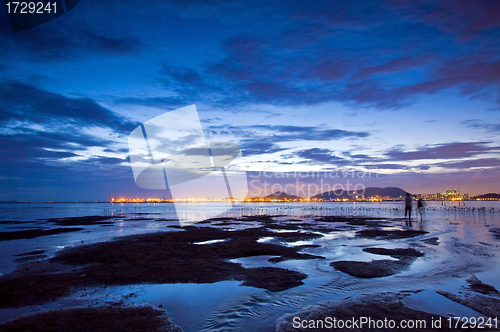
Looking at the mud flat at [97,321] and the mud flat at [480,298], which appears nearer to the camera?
the mud flat at [97,321]

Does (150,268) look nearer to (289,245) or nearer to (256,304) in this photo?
(256,304)

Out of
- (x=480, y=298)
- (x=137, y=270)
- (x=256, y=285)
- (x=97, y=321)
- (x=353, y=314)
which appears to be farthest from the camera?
(x=137, y=270)

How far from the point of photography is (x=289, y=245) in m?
18.9

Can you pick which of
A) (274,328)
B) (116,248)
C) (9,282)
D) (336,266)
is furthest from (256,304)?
(116,248)

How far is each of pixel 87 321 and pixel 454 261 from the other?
15.7 metres

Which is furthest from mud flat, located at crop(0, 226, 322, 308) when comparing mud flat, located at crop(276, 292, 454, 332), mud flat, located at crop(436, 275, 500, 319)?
mud flat, located at crop(436, 275, 500, 319)

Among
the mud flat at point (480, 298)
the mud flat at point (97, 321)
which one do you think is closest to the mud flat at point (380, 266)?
the mud flat at point (480, 298)

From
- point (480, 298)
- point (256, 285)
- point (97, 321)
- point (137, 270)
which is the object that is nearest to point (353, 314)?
point (256, 285)

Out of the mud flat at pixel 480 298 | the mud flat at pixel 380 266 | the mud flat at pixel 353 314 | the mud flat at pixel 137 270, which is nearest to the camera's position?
the mud flat at pixel 353 314

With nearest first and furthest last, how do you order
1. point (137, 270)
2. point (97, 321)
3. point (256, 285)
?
point (97, 321) < point (256, 285) < point (137, 270)

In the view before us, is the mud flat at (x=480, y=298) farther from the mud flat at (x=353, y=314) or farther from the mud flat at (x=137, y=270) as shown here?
the mud flat at (x=137, y=270)

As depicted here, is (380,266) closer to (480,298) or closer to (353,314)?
(480,298)

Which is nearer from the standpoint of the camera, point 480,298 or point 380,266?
point 480,298

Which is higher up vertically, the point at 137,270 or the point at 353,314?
the point at 353,314
